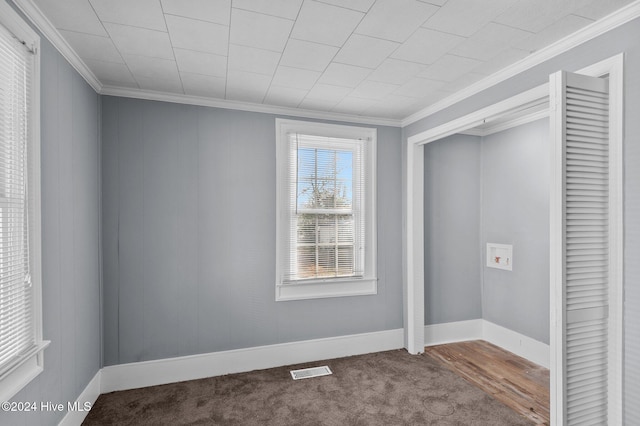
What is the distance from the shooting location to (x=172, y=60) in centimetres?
241

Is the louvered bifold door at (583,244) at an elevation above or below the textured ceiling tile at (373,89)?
below

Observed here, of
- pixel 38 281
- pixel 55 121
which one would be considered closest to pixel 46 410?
pixel 38 281

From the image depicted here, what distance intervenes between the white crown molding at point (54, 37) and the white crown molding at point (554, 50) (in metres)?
3.01

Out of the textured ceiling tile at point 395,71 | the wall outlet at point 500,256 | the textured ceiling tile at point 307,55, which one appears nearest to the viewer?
the textured ceiling tile at point 307,55

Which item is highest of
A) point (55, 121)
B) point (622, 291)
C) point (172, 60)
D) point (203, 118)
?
point (172, 60)

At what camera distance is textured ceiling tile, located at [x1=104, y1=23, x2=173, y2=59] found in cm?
202

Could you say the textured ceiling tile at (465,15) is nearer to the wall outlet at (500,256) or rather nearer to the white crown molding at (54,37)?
the white crown molding at (54,37)

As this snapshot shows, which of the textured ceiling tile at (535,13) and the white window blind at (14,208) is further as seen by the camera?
the textured ceiling tile at (535,13)

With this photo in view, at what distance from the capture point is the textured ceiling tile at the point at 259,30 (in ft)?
6.19

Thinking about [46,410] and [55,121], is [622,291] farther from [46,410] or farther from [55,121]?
[55,121]

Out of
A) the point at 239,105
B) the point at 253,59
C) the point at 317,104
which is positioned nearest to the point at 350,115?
the point at 317,104

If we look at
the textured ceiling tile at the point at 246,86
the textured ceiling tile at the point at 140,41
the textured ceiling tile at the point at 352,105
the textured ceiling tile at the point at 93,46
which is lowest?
the textured ceiling tile at the point at 352,105

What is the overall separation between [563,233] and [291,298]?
244 cm

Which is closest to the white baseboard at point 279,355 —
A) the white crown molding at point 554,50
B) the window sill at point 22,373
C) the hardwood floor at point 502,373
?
the hardwood floor at point 502,373
